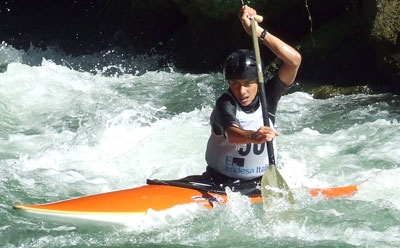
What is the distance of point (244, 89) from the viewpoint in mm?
5090

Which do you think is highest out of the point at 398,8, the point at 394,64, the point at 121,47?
the point at 121,47

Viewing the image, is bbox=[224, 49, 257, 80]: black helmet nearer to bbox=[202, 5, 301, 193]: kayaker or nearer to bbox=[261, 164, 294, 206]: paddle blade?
bbox=[202, 5, 301, 193]: kayaker

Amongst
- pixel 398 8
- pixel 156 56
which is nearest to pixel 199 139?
pixel 398 8

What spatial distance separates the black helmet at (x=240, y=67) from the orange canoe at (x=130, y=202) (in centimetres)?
85

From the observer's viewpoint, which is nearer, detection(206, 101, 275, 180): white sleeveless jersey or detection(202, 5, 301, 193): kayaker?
detection(202, 5, 301, 193): kayaker

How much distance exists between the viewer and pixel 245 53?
517 cm

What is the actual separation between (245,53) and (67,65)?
22.1ft

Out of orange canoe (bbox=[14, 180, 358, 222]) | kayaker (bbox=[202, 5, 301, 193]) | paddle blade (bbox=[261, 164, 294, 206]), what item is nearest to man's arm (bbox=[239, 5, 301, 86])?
kayaker (bbox=[202, 5, 301, 193])

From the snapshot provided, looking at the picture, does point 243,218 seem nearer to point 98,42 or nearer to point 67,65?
point 67,65

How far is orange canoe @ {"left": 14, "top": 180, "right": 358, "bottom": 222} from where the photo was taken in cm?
498

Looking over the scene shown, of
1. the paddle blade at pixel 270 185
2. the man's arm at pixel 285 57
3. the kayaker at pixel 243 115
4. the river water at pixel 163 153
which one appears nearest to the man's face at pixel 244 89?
the kayaker at pixel 243 115

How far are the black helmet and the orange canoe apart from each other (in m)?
0.85

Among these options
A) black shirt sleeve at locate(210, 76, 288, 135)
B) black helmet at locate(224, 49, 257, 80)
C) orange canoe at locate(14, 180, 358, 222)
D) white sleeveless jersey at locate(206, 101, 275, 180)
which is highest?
black helmet at locate(224, 49, 257, 80)

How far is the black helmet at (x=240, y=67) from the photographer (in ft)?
16.5
